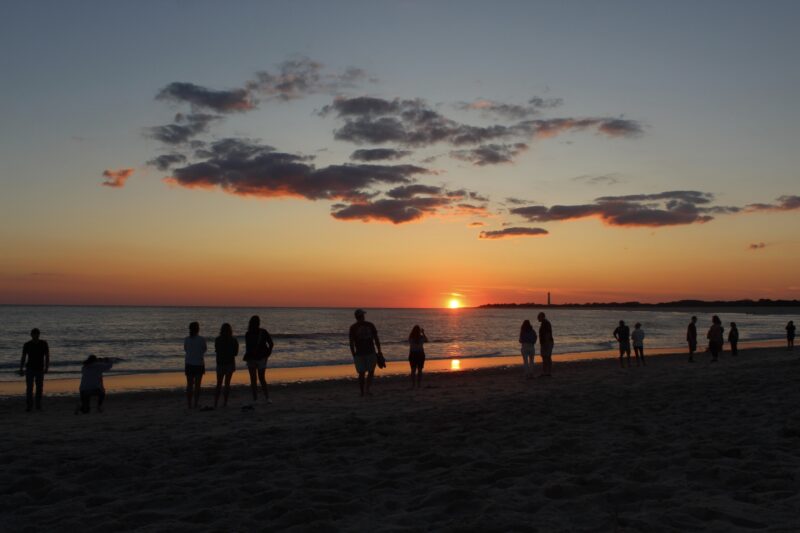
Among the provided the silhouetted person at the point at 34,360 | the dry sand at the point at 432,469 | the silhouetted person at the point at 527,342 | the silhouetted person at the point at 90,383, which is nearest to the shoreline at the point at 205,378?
the silhouetted person at the point at 34,360

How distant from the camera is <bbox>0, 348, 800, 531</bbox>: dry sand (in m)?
4.68

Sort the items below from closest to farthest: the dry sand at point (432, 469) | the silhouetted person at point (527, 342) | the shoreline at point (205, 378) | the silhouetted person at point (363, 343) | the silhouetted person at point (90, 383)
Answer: the dry sand at point (432, 469)
the silhouetted person at point (90, 383)
the silhouetted person at point (363, 343)
the silhouetted person at point (527, 342)
the shoreline at point (205, 378)

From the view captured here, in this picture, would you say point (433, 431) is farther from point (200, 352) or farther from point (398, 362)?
point (398, 362)

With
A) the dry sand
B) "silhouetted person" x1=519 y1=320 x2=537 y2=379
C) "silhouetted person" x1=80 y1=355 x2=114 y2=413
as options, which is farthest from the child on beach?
"silhouetted person" x1=519 y1=320 x2=537 y2=379

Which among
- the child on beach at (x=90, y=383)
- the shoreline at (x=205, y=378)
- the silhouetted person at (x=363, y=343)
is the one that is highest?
the silhouetted person at (x=363, y=343)

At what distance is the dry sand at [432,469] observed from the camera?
468 centimetres

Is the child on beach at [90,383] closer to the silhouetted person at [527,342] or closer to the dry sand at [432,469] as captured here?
the dry sand at [432,469]

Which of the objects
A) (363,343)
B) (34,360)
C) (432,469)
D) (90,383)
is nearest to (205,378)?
(34,360)

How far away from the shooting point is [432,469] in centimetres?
620

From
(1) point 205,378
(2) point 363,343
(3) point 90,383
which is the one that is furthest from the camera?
(1) point 205,378

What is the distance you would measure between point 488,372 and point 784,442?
16.7m

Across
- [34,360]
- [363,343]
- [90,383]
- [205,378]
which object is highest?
[363,343]

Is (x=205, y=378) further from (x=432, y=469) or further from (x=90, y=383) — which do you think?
(x=432, y=469)

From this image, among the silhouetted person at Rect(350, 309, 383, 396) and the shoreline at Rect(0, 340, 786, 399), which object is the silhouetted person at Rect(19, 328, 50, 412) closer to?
the shoreline at Rect(0, 340, 786, 399)
